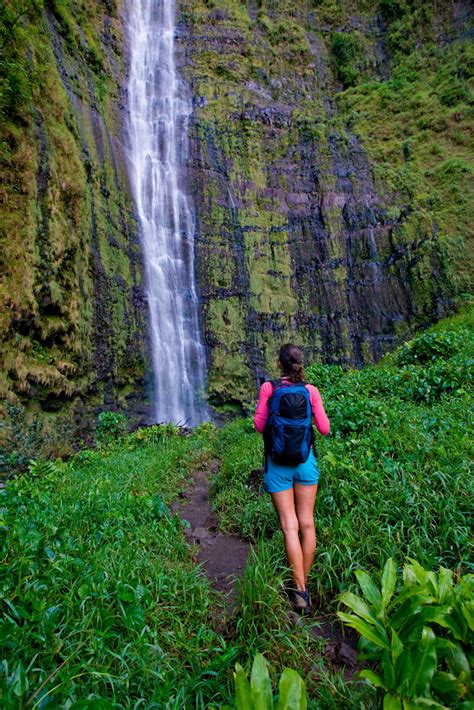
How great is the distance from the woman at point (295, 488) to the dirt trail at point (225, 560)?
276mm

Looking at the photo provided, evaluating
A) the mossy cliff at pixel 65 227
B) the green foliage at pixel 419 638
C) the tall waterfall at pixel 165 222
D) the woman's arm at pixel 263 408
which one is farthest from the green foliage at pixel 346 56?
the green foliage at pixel 419 638

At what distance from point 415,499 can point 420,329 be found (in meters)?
13.6

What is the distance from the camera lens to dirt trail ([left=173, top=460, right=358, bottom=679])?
2.45 m

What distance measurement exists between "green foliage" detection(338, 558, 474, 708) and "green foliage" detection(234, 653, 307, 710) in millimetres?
184

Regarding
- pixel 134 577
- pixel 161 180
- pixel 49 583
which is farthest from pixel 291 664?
pixel 161 180

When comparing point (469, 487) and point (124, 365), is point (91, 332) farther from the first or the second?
point (469, 487)

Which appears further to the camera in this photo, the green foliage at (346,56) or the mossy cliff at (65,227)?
the green foliage at (346,56)

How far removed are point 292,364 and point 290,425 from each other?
47 centimetres

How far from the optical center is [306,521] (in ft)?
9.62

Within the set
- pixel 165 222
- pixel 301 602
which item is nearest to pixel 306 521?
pixel 301 602

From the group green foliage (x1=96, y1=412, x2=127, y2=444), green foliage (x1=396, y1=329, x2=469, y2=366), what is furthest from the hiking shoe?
green foliage (x1=96, y1=412, x2=127, y2=444)

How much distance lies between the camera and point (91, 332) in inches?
437

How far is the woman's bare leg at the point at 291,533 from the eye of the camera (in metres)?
2.83

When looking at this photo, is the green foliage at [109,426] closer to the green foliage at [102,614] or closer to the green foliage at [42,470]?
the green foliage at [42,470]
